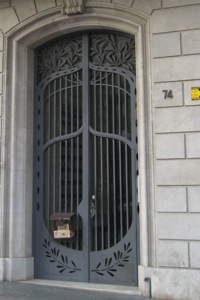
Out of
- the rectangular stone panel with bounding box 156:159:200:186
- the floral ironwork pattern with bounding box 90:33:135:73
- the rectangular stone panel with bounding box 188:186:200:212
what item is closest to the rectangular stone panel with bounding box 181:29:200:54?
the floral ironwork pattern with bounding box 90:33:135:73

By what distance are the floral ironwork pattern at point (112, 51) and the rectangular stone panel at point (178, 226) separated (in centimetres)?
266

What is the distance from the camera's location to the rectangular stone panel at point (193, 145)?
21.8ft

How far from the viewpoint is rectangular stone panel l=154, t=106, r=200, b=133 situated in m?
6.73

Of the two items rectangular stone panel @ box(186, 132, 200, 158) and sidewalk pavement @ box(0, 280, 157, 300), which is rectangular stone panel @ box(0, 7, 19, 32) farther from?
sidewalk pavement @ box(0, 280, 157, 300)

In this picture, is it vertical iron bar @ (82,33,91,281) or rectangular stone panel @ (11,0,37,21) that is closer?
vertical iron bar @ (82,33,91,281)

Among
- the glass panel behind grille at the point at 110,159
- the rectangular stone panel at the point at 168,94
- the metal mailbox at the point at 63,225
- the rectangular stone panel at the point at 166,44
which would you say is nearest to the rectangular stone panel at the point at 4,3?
the glass panel behind grille at the point at 110,159

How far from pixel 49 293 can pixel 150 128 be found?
3028 millimetres

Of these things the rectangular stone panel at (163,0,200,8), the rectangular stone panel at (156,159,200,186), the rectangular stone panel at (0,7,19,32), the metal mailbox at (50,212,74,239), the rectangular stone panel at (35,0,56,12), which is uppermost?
the rectangular stone panel at (35,0,56,12)

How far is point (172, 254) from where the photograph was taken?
6586 millimetres

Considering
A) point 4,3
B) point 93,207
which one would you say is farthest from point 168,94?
point 4,3

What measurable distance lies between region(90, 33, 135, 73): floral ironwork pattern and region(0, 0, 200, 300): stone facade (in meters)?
0.30

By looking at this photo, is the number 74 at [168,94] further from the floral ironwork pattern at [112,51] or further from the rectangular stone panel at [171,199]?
the rectangular stone panel at [171,199]

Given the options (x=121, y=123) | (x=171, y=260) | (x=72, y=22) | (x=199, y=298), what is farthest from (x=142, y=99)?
(x=199, y=298)

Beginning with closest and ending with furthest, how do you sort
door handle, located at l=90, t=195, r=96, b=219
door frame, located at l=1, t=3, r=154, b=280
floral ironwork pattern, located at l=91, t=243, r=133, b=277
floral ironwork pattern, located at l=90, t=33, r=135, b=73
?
1. door frame, located at l=1, t=3, r=154, b=280
2. floral ironwork pattern, located at l=91, t=243, r=133, b=277
3. door handle, located at l=90, t=195, r=96, b=219
4. floral ironwork pattern, located at l=90, t=33, r=135, b=73
